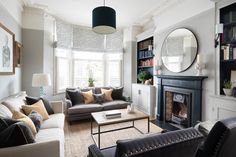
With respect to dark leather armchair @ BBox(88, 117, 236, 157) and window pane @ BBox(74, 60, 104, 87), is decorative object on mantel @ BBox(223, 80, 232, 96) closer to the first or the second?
dark leather armchair @ BBox(88, 117, 236, 157)

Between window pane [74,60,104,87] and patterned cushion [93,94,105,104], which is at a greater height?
window pane [74,60,104,87]

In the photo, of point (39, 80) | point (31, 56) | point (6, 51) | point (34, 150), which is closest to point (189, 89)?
point (34, 150)

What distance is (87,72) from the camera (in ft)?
17.5

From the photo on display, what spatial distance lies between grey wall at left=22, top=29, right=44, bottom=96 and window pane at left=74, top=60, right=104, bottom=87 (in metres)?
1.38

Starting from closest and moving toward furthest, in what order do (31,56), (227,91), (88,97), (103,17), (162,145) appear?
(162,145) → (103,17) → (227,91) → (31,56) → (88,97)

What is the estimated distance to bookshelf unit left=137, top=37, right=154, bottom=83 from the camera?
4.65 metres

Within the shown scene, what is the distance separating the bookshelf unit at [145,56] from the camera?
465 cm

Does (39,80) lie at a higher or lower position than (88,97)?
higher

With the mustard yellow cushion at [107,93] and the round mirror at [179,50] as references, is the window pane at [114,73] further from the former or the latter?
the round mirror at [179,50]

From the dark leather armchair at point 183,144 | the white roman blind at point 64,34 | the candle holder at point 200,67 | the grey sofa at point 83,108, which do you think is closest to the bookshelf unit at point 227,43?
the candle holder at point 200,67

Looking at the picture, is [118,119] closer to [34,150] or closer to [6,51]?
[34,150]

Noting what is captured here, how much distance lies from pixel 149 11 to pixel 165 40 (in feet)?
3.24

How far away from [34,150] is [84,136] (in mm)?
1726

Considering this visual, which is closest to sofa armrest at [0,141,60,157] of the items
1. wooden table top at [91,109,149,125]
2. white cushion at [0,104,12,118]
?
white cushion at [0,104,12,118]
